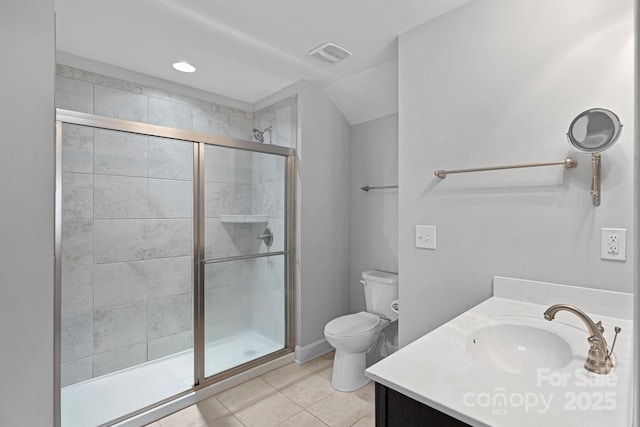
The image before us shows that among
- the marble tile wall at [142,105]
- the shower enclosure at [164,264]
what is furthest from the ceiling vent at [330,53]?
the marble tile wall at [142,105]

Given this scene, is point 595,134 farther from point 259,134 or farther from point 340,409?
point 259,134

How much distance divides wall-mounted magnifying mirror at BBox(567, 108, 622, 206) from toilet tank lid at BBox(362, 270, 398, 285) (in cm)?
134

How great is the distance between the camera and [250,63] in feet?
7.61

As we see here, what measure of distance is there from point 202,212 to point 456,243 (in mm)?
1591

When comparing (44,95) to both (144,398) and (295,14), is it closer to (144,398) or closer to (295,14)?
(295,14)

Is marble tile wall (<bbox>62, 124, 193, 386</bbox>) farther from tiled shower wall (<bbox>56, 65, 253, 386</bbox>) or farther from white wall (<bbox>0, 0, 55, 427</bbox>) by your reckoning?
white wall (<bbox>0, 0, 55, 427</bbox>)

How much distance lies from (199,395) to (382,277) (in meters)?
1.51

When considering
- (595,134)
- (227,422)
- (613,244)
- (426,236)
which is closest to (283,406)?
(227,422)

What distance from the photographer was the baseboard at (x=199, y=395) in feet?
6.09

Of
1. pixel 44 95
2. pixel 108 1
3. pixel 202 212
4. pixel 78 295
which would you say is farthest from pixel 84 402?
pixel 108 1

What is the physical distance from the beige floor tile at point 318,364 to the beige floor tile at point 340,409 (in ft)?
1.24

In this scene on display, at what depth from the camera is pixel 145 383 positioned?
226cm

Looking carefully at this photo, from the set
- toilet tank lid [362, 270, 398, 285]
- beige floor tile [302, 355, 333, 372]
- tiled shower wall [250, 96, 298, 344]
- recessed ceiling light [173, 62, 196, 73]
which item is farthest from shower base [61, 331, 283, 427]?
recessed ceiling light [173, 62, 196, 73]

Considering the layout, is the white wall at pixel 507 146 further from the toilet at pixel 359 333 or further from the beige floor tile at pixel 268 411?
the beige floor tile at pixel 268 411
